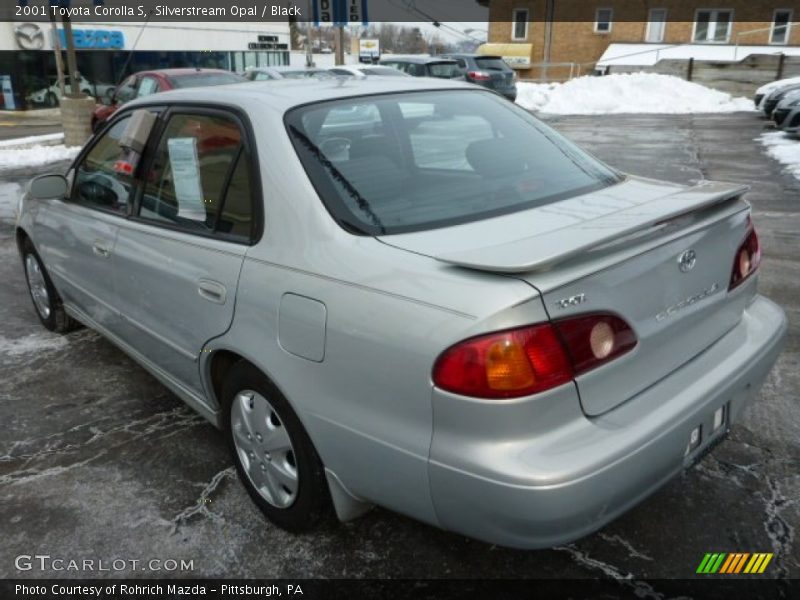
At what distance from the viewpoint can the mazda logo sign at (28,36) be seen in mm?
25719

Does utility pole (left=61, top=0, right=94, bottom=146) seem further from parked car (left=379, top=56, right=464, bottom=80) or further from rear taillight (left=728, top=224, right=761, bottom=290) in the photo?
rear taillight (left=728, top=224, right=761, bottom=290)

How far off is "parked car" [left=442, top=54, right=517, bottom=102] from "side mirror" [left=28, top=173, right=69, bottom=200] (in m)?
17.1

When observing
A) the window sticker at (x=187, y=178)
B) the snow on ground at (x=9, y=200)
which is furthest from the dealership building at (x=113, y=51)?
the window sticker at (x=187, y=178)

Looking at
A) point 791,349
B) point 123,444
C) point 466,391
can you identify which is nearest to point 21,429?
point 123,444

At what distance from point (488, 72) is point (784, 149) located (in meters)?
9.87

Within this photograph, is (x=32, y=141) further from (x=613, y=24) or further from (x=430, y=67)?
(x=613, y=24)

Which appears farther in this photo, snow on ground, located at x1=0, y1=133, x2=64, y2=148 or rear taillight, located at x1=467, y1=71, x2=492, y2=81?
rear taillight, located at x1=467, y1=71, x2=492, y2=81

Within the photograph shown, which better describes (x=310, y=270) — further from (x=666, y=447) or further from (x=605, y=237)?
(x=666, y=447)

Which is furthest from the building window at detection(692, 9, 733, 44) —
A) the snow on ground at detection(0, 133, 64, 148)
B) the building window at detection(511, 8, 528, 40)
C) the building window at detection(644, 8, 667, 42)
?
the snow on ground at detection(0, 133, 64, 148)

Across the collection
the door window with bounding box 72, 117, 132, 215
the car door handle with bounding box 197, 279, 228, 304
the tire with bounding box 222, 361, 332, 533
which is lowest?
the tire with bounding box 222, 361, 332, 533

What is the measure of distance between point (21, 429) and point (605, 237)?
3108 mm

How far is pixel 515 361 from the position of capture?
1.80 m

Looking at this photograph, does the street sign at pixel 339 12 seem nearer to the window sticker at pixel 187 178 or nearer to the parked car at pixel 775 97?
the parked car at pixel 775 97

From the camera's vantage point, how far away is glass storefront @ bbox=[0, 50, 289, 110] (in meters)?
26.6
